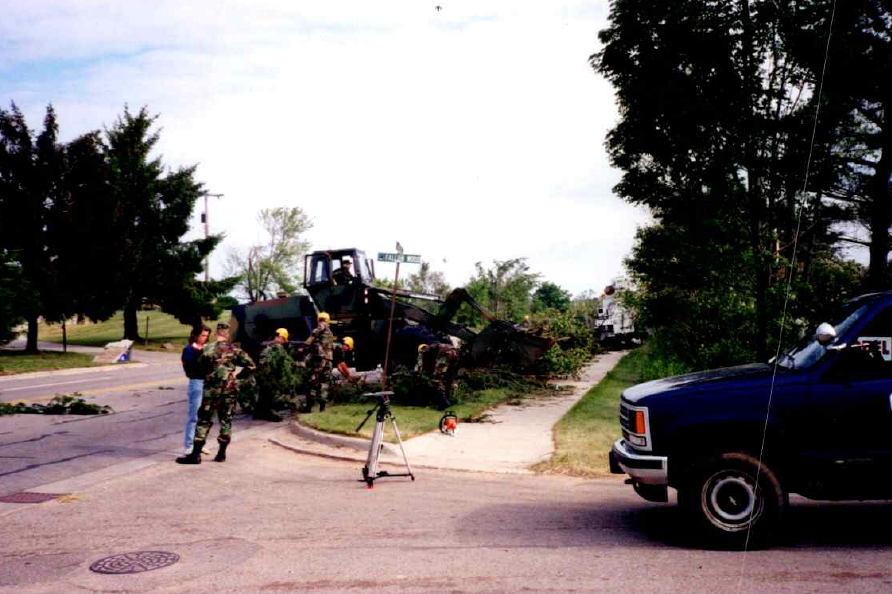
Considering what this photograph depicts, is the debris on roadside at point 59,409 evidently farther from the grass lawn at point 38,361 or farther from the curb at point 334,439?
the grass lawn at point 38,361

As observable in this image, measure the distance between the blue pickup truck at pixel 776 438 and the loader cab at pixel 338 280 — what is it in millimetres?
13310

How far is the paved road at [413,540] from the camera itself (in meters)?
5.33

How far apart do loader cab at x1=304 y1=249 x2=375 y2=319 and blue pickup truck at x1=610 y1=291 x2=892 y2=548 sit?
43.7 feet

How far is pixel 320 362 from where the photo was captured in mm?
14562

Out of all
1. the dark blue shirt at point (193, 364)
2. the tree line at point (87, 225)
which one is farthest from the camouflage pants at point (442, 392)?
the tree line at point (87, 225)

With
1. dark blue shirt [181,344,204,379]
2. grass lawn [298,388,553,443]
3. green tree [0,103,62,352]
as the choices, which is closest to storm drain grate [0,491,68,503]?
dark blue shirt [181,344,204,379]

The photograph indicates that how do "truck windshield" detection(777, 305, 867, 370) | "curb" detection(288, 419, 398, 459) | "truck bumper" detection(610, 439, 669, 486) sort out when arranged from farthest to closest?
"curb" detection(288, 419, 398, 459), "truck windshield" detection(777, 305, 867, 370), "truck bumper" detection(610, 439, 669, 486)

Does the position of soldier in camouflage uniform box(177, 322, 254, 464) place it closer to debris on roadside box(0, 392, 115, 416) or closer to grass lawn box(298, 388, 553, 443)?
grass lawn box(298, 388, 553, 443)

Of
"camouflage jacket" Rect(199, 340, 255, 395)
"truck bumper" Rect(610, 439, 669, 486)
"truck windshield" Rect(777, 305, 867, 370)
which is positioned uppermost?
"truck windshield" Rect(777, 305, 867, 370)

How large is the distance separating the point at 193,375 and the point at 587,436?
5589 mm

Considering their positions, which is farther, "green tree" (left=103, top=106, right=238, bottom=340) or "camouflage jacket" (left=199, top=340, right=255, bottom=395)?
"green tree" (left=103, top=106, right=238, bottom=340)

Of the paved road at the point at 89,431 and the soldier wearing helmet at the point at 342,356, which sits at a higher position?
the soldier wearing helmet at the point at 342,356

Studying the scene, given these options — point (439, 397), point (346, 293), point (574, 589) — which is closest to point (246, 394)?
point (439, 397)

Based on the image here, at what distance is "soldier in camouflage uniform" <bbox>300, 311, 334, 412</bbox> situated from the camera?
14359mm
